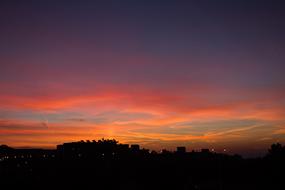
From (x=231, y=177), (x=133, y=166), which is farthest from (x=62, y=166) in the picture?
(x=231, y=177)

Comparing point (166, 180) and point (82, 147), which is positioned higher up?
point (82, 147)

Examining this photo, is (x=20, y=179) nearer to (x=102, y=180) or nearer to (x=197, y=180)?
(x=102, y=180)

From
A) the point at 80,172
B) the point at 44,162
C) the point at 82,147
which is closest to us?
the point at 80,172

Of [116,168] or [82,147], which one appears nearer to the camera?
[116,168]

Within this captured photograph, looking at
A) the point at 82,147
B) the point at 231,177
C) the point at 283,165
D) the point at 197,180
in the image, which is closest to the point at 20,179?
the point at 197,180

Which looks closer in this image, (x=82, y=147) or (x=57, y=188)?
(x=57, y=188)

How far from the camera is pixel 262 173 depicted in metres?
64.6

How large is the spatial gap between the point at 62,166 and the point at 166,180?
27.7 m

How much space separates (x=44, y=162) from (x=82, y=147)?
126 ft

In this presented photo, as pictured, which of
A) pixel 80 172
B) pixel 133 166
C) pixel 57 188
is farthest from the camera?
pixel 133 166

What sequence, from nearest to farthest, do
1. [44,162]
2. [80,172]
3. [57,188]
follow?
[57,188], [80,172], [44,162]

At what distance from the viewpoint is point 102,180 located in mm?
63781

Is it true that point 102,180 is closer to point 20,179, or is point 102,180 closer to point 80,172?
point 80,172

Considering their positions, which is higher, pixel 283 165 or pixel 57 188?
pixel 283 165
